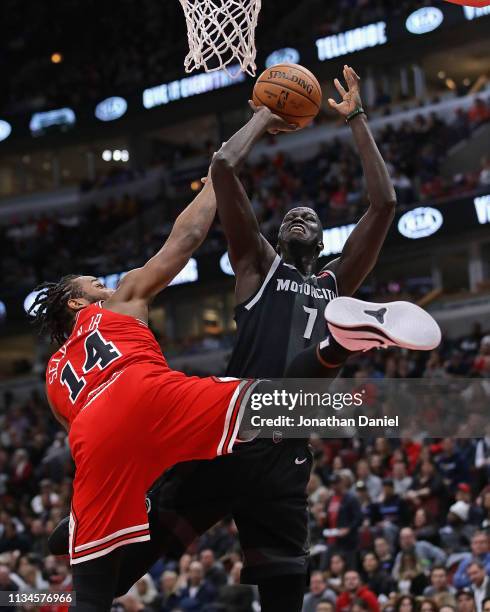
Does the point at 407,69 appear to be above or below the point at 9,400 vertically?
above

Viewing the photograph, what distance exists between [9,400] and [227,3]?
55.3 feet

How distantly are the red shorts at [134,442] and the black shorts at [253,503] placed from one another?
0.43 metres

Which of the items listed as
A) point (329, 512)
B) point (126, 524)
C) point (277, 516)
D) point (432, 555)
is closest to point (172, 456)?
point (126, 524)

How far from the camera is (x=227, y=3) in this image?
621cm

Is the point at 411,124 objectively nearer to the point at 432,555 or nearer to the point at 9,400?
the point at 9,400

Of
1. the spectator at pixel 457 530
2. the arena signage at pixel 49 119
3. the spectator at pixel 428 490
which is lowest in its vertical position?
the spectator at pixel 457 530

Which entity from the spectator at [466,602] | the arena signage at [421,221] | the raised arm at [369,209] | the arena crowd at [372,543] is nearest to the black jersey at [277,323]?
the raised arm at [369,209]

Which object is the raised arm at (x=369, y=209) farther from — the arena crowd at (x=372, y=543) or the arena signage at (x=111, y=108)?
the arena signage at (x=111, y=108)

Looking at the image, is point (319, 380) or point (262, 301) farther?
point (262, 301)

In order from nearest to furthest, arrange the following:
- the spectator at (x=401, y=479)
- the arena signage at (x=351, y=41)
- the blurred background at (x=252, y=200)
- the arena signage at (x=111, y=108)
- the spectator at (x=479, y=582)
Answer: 1. the spectator at (x=479, y=582)
2. the blurred background at (x=252, y=200)
3. the spectator at (x=401, y=479)
4. the arena signage at (x=351, y=41)
5. the arena signage at (x=111, y=108)

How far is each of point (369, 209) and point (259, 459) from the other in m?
1.36

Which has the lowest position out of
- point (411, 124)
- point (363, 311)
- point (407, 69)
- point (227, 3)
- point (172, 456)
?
point (172, 456)

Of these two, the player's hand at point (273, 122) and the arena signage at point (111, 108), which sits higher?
the arena signage at point (111, 108)

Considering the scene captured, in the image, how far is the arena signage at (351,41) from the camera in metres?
22.2
